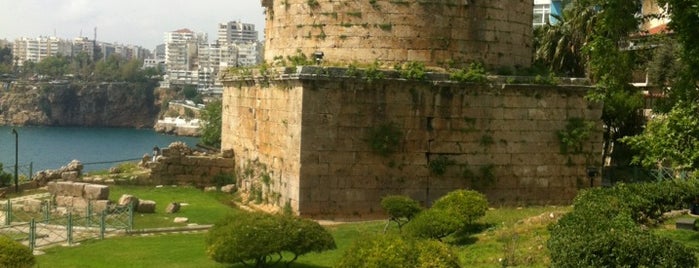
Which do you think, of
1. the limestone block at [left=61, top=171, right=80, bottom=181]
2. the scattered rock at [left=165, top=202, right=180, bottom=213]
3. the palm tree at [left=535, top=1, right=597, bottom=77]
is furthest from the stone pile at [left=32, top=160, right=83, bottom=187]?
the palm tree at [left=535, top=1, right=597, bottom=77]

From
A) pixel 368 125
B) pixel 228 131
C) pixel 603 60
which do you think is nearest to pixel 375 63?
pixel 368 125

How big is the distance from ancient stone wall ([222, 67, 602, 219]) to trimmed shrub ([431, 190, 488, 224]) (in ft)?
13.0

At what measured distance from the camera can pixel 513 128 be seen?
66.7ft

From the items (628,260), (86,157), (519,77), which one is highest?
(519,77)

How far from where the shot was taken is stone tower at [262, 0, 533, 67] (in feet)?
65.2

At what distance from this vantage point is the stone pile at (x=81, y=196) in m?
20.0

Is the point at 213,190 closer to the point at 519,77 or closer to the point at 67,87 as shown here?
the point at 519,77

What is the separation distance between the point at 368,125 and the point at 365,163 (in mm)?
902

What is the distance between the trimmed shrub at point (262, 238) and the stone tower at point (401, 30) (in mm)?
8162

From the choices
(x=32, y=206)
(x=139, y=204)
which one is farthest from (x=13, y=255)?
(x=32, y=206)

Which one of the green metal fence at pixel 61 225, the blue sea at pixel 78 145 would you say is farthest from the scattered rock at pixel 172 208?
the blue sea at pixel 78 145

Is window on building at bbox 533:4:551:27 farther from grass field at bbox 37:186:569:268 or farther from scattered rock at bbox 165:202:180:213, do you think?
scattered rock at bbox 165:202:180:213

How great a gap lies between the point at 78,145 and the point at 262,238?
8625 centimetres

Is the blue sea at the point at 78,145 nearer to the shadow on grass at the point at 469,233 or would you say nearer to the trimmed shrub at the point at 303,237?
the shadow on grass at the point at 469,233
